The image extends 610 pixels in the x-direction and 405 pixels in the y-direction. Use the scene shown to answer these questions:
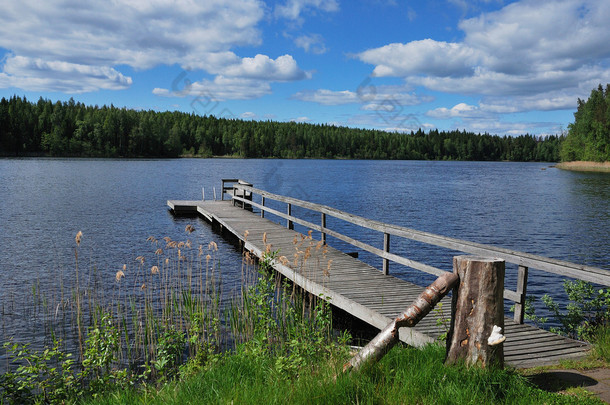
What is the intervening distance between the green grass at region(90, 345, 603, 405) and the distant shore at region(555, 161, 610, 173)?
103 meters

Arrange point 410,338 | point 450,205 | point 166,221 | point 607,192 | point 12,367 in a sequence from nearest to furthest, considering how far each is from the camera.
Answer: point 410,338
point 12,367
point 166,221
point 450,205
point 607,192

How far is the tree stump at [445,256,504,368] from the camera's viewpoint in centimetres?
473

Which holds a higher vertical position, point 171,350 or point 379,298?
point 379,298

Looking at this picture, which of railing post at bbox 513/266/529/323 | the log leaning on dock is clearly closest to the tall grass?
the log leaning on dock

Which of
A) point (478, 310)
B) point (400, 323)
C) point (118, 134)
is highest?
point (118, 134)

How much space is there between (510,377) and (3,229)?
892 inches

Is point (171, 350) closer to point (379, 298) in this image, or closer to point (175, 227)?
point (379, 298)

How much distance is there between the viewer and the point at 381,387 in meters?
4.52

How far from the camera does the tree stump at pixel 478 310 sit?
4727 millimetres

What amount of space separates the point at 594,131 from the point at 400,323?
11120 cm

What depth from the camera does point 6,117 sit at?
114188mm

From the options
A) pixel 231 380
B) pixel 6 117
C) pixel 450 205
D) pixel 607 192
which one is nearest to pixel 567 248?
pixel 450 205

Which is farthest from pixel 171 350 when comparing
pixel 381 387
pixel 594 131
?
pixel 594 131

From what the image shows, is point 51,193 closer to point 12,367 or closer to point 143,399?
point 12,367
